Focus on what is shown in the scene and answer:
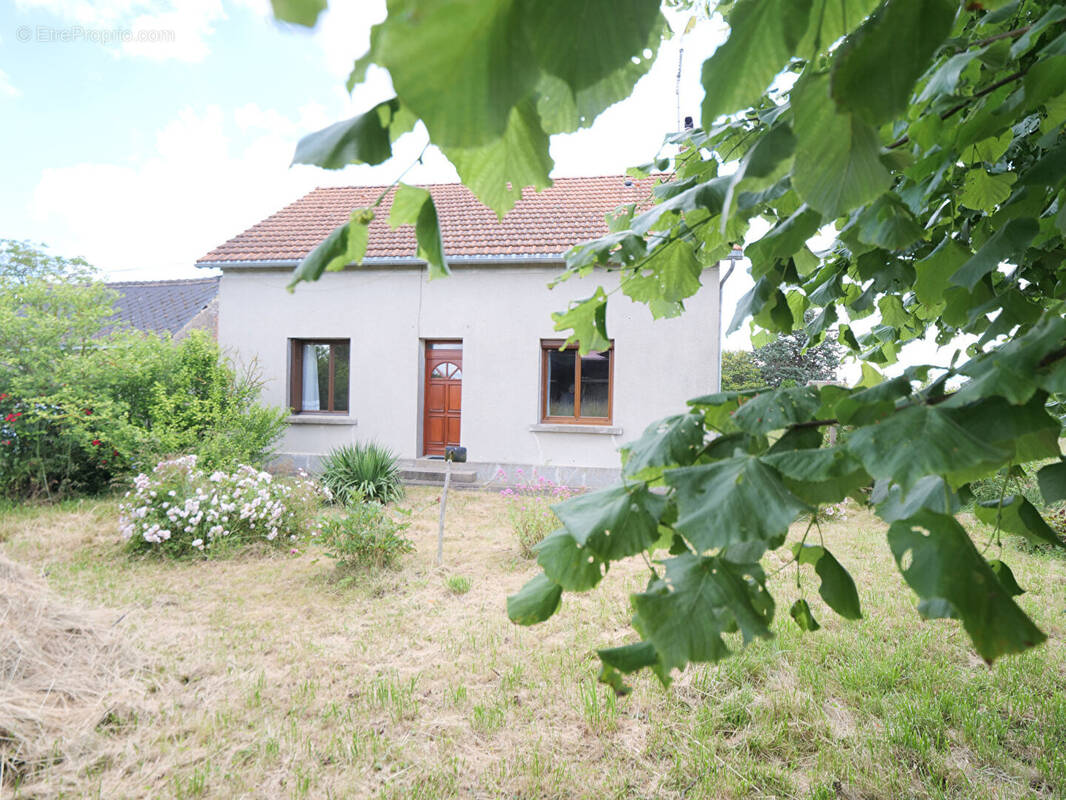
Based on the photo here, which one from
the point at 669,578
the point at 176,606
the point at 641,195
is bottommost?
the point at 176,606

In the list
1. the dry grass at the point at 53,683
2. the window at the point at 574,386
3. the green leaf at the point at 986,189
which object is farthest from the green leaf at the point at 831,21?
the window at the point at 574,386

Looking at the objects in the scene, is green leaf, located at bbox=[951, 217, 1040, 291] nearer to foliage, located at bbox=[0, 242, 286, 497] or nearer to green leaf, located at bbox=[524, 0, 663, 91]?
green leaf, located at bbox=[524, 0, 663, 91]

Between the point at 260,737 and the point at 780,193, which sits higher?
the point at 780,193

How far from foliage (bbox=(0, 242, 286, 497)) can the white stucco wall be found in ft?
4.52

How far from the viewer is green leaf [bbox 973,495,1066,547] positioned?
0.96 meters

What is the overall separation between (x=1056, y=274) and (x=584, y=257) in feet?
5.53

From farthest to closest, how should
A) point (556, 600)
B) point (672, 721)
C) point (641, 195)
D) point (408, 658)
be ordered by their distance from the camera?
point (641, 195)
point (408, 658)
point (672, 721)
point (556, 600)

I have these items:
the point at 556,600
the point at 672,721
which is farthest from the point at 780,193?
the point at 672,721

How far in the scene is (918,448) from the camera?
56 centimetres

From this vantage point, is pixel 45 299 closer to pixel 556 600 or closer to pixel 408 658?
pixel 408 658

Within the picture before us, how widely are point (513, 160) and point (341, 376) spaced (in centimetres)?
986

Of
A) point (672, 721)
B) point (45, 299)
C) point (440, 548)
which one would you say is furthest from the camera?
point (45, 299)

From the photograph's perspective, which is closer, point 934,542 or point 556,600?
point 934,542

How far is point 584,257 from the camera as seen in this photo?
4.45 feet
